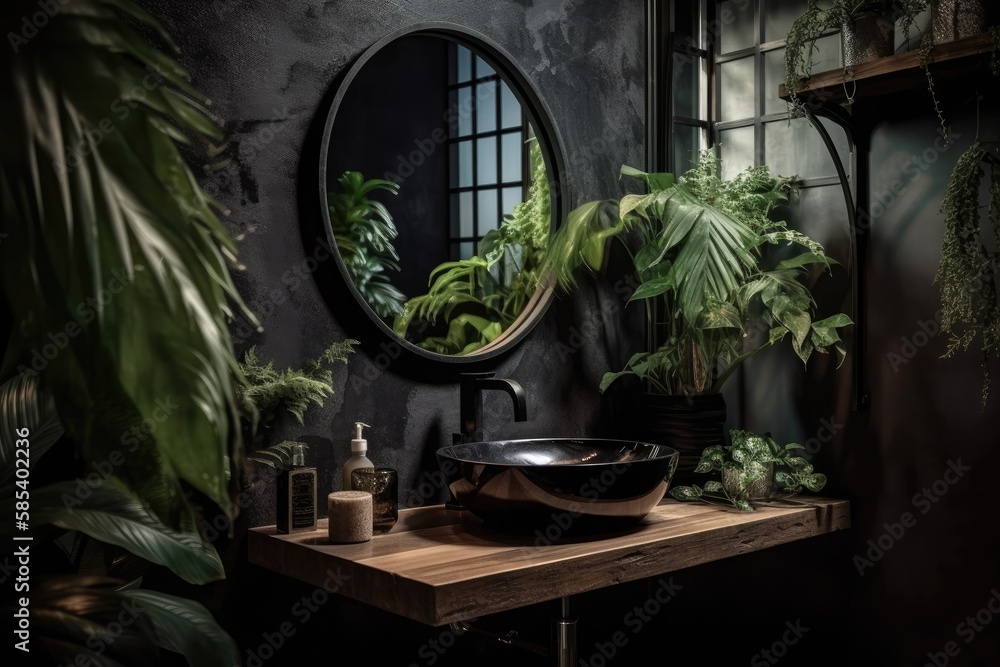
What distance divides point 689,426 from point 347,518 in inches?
40.9

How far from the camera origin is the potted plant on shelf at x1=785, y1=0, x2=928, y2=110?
2.08 m

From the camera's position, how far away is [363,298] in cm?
196

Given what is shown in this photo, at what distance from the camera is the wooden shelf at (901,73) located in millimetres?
1889

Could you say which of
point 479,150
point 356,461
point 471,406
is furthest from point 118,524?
point 479,150

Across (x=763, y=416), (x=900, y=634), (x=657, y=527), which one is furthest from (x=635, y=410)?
(x=900, y=634)

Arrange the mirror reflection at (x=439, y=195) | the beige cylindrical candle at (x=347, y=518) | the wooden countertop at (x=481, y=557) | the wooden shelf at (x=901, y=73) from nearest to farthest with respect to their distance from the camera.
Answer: the wooden countertop at (x=481, y=557), the beige cylindrical candle at (x=347, y=518), the wooden shelf at (x=901, y=73), the mirror reflection at (x=439, y=195)

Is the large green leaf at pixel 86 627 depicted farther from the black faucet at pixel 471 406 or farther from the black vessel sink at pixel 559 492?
the black faucet at pixel 471 406

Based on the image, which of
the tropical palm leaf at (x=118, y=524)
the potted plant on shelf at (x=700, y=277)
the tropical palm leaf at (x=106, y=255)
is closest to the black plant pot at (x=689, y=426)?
the potted plant on shelf at (x=700, y=277)

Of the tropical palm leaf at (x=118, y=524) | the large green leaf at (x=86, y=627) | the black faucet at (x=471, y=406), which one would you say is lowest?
the large green leaf at (x=86, y=627)

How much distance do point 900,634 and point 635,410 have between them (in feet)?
2.91

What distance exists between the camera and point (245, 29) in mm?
1801

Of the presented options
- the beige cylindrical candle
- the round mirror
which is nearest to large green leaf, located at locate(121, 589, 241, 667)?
the beige cylindrical candle

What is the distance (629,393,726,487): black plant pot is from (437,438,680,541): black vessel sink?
46 cm

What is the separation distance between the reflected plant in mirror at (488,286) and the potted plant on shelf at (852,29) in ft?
2.21
